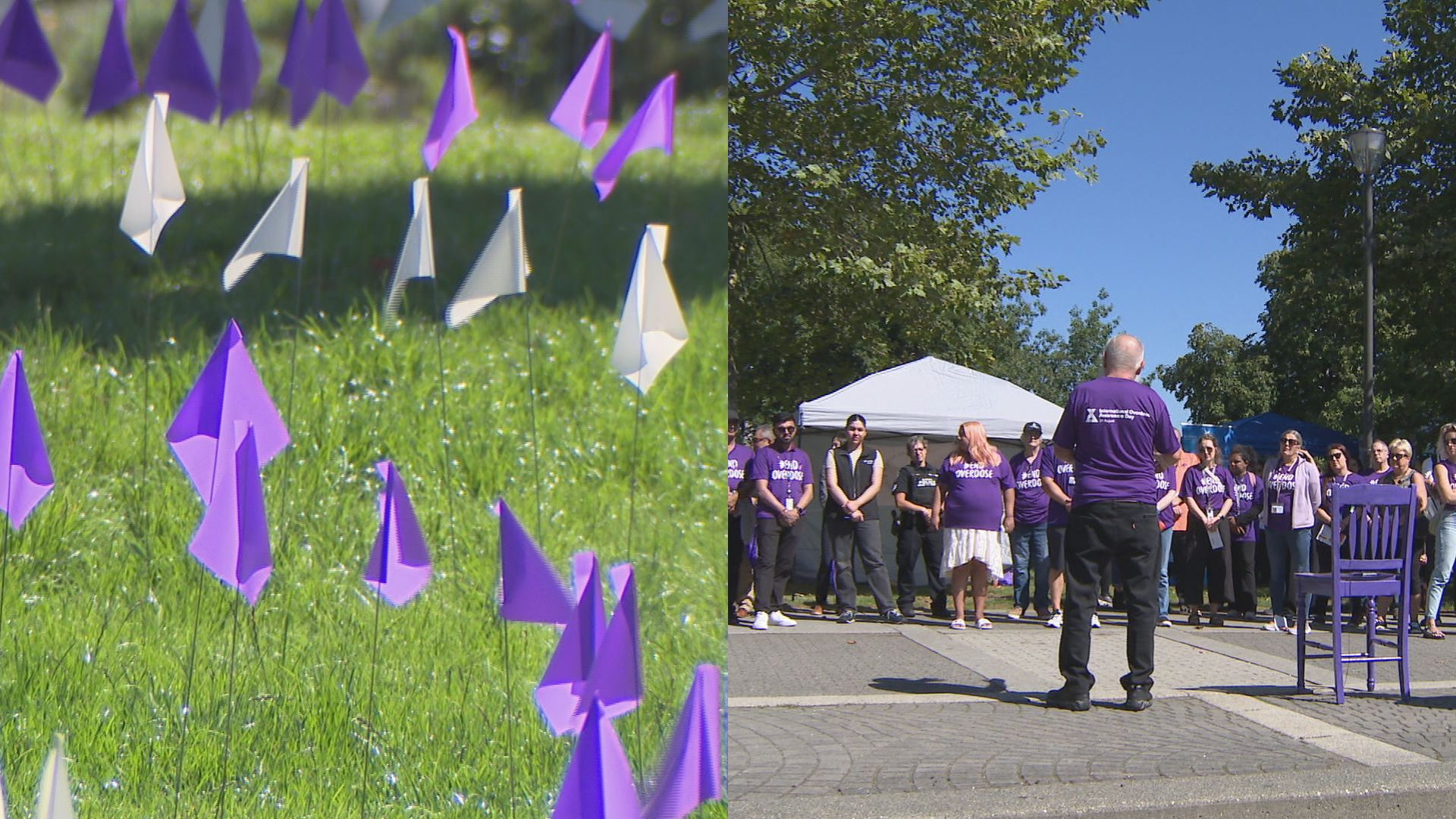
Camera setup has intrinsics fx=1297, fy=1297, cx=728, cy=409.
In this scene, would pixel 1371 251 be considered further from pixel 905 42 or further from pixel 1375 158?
pixel 905 42

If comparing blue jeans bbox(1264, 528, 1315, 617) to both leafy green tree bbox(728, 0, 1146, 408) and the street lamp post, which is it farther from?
leafy green tree bbox(728, 0, 1146, 408)

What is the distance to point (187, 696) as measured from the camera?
1830 mm

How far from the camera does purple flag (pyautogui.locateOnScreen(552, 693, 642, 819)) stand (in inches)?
72.6

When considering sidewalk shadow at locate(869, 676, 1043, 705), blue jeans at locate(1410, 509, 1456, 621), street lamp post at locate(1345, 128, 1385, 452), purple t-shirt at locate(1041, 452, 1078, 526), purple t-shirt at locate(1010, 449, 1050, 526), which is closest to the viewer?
sidewalk shadow at locate(869, 676, 1043, 705)

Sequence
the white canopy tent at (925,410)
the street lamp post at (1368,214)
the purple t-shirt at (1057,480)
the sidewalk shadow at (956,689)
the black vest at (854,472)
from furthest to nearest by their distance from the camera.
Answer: the white canopy tent at (925,410) → the street lamp post at (1368,214) → the black vest at (854,472) → the purple t-shirt at (1057,480) → the sidewalk shadow at (956,689)

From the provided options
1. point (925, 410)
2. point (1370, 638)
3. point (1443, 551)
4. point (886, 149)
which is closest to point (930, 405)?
point (925, 410)

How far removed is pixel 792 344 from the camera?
18.5 metres

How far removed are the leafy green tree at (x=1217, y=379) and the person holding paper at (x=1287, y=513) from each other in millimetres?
50581

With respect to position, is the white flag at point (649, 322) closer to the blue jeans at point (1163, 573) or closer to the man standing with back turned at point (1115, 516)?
the man standing with back turned at point (1115, 516)

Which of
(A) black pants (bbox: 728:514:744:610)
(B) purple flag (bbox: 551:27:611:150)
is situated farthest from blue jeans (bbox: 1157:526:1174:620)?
(B) purple flag (bbox: 551:27:611:150)

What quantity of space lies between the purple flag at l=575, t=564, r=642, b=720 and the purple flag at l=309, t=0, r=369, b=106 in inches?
33.3

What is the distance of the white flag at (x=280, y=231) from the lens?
5.99 ft

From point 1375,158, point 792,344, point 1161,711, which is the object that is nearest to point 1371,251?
point 1375,158

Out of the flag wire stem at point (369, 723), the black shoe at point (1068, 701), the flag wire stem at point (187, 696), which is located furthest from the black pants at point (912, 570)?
the flag wire stem at point (187, 696)
